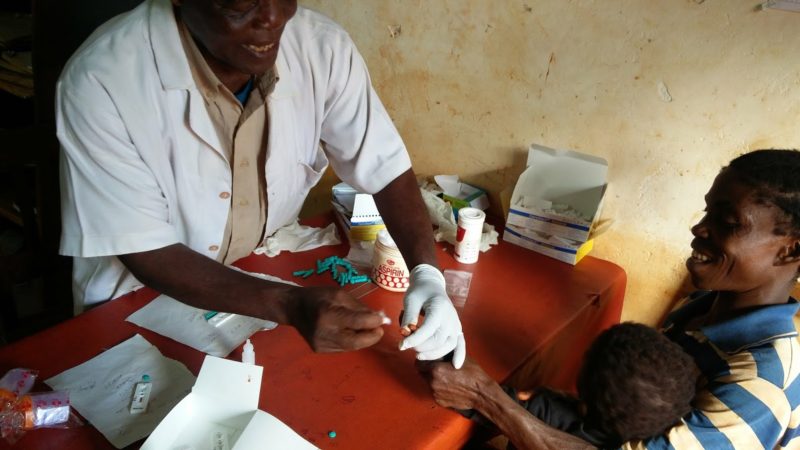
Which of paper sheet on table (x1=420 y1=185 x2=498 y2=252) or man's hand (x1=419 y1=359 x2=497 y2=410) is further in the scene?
paper sheet on table (x1=420 y1=185 x2=498 y2=252)

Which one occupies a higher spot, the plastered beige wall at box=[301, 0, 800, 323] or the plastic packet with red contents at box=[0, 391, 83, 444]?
the plastered beige wall at box=[301, 0, 800, 323]

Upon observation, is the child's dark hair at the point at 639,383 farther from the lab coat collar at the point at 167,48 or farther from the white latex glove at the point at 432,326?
the lab coat collar at the point at 167,48

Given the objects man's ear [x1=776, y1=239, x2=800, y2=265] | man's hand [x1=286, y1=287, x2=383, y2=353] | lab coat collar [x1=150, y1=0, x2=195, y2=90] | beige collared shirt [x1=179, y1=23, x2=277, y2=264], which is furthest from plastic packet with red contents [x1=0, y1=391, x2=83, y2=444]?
man's ear [x1=776, y1=239, x2=800, y2=265]

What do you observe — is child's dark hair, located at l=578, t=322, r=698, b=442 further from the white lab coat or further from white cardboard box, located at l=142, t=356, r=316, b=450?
the white lab coat

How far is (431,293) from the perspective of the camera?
1.17m

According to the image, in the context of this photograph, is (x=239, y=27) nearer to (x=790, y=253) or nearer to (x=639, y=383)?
(x=639, y=383)

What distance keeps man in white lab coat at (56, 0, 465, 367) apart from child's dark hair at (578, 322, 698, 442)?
0.29 metres

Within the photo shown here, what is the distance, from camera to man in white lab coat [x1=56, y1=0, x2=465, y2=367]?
1.03m

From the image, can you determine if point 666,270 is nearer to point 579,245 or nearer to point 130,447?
point 579,245

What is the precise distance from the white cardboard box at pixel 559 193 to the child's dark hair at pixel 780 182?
1.82ft

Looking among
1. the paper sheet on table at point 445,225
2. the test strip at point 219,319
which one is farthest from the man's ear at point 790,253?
the test strip at point 219,319

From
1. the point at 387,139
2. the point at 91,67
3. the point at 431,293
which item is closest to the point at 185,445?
the point at 431,293

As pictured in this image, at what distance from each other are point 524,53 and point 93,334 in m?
1.43

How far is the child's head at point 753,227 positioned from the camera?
3.41 feet
